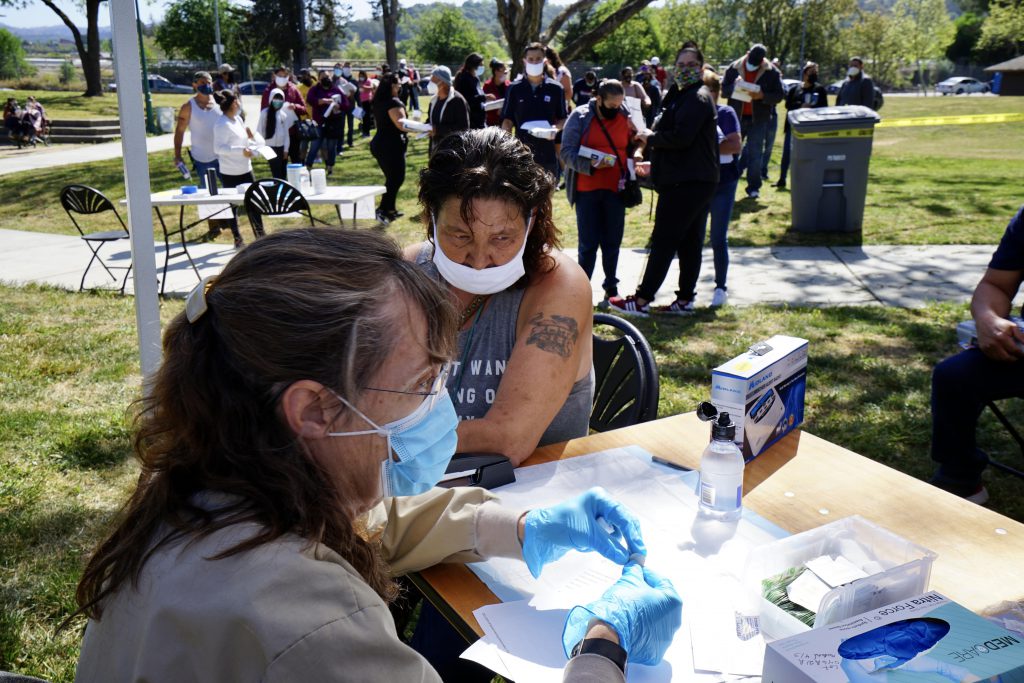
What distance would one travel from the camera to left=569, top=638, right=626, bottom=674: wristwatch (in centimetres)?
118

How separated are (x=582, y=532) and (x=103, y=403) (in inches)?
148

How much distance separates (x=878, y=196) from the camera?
36.3ft

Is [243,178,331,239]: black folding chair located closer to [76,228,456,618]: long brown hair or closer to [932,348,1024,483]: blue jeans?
[932,348,1024,483]: blue jeans

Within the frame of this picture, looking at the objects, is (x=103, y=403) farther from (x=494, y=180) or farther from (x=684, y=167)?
(x=684, y=167)

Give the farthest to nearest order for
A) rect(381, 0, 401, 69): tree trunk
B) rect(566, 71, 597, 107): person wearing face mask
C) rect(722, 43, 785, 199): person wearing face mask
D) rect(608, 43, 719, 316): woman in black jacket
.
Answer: rect(381, 0, 401, 69): tree trunk < rect(566, 71, 597, 107): person wearing face mask < rect(722, 43, 785, 199): person wearing face mask < rect(608, 43, 719, 316): woman in black jacket

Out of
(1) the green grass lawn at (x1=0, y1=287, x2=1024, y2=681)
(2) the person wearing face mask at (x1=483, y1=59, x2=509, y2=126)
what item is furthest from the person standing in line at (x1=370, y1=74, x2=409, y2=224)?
(2) the person wearing face mask at (x1=483, y1=59, x2=509, y2=126)

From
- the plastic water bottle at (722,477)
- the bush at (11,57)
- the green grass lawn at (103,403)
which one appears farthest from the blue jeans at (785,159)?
the bush at (11,57)

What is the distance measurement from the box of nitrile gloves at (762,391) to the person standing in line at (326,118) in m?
13.0

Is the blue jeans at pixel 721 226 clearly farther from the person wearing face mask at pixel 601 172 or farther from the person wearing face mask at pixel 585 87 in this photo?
the person wearing face mask at pixel 585 87

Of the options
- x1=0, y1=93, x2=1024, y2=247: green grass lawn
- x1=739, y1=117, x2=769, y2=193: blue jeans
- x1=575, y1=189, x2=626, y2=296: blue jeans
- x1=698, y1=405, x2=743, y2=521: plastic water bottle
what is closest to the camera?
x1=698, y1=405, x2=743, y2=521: plastic water bottle

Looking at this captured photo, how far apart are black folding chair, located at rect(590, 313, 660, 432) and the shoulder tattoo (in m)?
0.39

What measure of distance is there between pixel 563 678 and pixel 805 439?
3.89ft

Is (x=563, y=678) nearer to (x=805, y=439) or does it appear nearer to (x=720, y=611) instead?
(x=720, y=611)

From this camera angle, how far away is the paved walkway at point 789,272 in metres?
6.54
